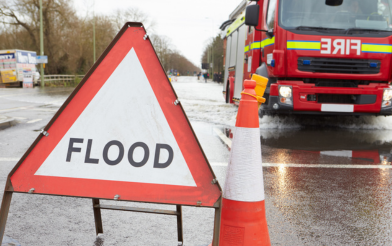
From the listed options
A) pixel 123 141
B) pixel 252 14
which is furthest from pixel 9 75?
pixel 123 141

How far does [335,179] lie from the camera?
5.02m

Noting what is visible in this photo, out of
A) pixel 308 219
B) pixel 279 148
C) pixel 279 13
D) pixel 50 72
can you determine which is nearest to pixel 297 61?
pixel 279 13

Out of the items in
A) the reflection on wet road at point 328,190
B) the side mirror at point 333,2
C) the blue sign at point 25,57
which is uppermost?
the side mirror at point 333,2

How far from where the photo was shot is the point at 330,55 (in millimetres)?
8016

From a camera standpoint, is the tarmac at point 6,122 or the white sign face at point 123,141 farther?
the tarmac at point 6,122

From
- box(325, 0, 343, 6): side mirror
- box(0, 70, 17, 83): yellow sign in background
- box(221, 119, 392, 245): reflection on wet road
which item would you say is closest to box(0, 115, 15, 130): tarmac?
box(221, 119, 392, 245): reflection on wet road

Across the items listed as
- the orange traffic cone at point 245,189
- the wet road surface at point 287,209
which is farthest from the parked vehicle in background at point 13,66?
the orange traffic cone at point 245,189

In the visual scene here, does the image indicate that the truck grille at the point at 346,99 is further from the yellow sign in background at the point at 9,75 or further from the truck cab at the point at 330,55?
the yellow sign in background at the point at 9,75

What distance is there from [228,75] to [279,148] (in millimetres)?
7412

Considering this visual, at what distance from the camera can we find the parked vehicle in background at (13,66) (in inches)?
1316

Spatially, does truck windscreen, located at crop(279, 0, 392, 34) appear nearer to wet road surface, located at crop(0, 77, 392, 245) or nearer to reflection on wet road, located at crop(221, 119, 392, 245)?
reflection on wet road, located at crop(221, 119, 392, 245)

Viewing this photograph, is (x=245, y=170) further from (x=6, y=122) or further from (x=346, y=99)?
(x=6, y=122)

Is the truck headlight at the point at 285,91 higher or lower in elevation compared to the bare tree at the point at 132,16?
lower

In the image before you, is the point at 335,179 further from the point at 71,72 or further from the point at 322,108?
the point at 71,72
